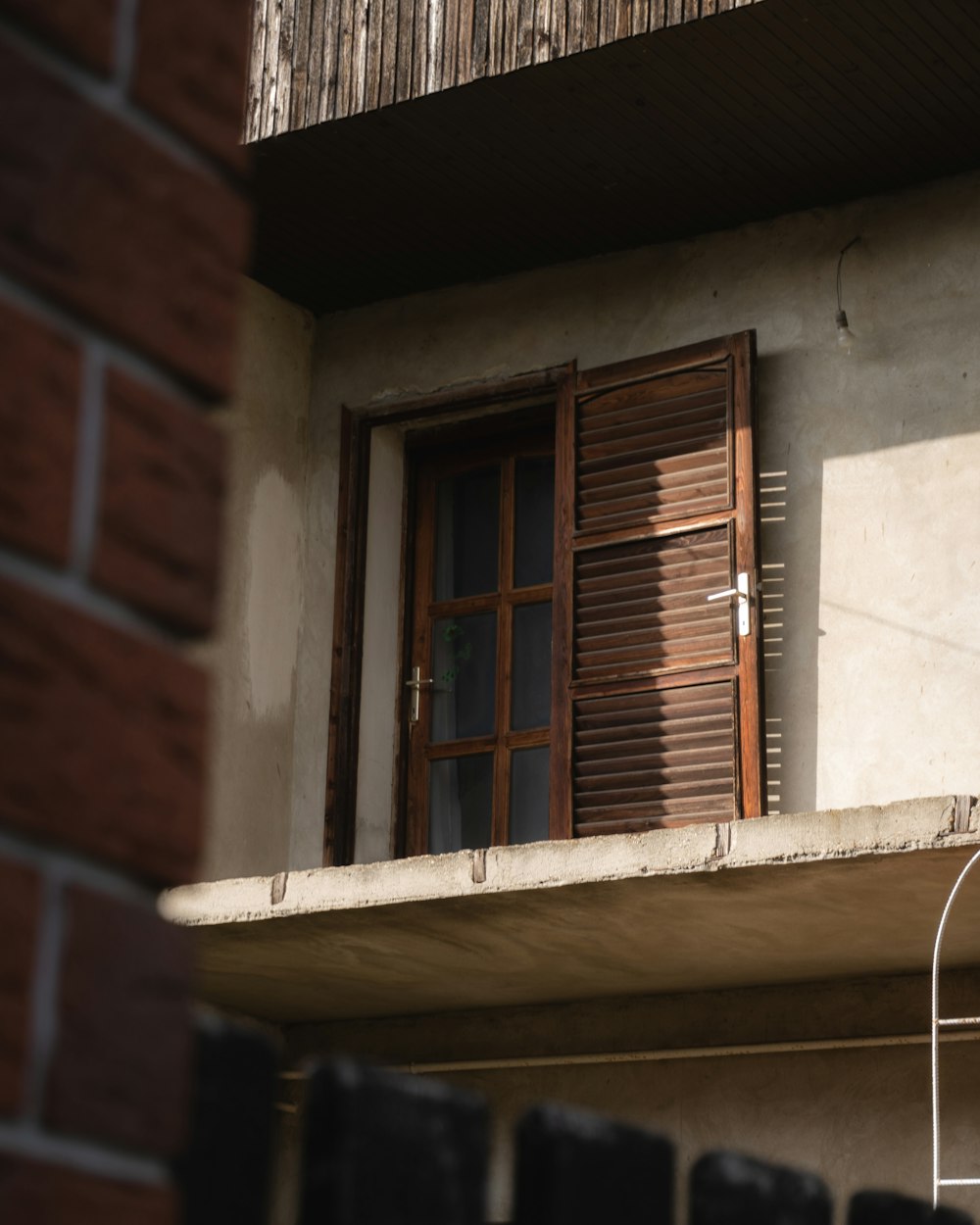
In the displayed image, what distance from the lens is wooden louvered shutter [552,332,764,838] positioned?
307 inches

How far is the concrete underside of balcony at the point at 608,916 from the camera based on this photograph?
6.04m

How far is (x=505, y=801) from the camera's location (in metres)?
8.63

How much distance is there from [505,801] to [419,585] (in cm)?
121

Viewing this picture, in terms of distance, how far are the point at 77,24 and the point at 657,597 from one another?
24.1 feet

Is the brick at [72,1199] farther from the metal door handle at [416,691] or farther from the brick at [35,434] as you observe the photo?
the metal door handle at [416,691]

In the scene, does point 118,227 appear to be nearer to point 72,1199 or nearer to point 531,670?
point 72,1199

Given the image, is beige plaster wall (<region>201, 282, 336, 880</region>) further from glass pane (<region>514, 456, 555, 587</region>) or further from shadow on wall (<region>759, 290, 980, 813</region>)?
shadow on wall (<region>759, 290, 980, 813</region>)

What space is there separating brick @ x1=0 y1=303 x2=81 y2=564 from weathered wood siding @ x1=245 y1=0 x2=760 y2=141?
21.7ft

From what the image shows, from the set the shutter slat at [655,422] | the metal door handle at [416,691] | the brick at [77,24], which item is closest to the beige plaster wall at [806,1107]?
the metal door handle at [416,691]

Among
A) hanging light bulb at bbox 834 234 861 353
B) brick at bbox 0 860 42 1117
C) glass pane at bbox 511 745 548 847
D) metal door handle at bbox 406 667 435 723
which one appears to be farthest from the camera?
metal door handle at bbox 406 667 435 723

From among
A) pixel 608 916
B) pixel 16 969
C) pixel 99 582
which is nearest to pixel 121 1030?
pixel 16 969

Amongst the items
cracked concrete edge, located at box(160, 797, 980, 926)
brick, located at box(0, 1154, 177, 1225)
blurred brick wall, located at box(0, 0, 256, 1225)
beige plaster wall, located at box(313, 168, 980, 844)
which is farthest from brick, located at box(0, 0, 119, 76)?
beige plaster wall, located at box(313, 168, 980, 844)

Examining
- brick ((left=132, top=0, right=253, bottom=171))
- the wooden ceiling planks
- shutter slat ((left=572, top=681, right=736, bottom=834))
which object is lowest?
brick ((left=132, top=0, right=253, bottom=171))

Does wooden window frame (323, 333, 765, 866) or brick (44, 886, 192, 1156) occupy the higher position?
wooden window frame (323, 333, 765, 866)
